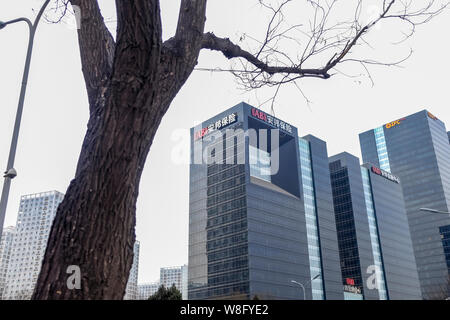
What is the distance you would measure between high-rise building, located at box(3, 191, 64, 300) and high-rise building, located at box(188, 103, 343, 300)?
26.5m

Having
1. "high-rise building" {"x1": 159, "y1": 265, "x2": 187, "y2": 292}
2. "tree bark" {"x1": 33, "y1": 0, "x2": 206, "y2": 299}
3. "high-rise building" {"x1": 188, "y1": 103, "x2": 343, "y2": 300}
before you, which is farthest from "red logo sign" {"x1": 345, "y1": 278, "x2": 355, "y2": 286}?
"tree bark" {"x1": 33, "y1": 0, "x2": 206, "y2": 299}

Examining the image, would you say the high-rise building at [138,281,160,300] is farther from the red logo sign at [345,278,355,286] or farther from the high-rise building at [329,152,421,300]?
the red logo sign at [345,278,355,286]

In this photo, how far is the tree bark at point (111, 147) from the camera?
71.2 inches

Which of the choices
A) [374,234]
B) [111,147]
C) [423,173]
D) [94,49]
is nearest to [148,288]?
[374,234]

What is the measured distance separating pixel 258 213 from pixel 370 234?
36764 mm

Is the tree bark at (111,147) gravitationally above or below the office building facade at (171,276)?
below

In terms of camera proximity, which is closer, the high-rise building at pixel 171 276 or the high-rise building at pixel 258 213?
the high-rise building at pixel 258 213

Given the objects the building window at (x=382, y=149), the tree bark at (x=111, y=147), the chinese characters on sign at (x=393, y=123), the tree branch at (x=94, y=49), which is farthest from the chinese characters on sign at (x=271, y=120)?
the tree bark at (x=111, y=147)

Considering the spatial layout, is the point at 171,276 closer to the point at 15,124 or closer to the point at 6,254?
the point at 6,254

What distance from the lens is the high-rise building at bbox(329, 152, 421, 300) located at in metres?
86.5

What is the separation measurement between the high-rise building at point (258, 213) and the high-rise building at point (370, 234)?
8.28 metres

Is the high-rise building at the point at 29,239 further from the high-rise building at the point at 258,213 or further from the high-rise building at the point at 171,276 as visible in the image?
the high-rise building at the point at 171,276

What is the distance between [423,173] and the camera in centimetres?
12650
